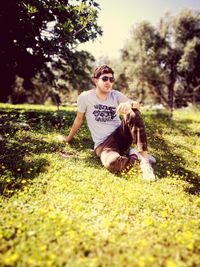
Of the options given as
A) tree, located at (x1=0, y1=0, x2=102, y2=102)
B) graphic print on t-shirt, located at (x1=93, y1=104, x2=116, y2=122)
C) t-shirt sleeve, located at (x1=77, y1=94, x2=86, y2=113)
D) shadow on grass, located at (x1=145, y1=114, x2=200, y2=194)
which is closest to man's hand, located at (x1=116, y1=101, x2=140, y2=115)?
graphic print on t-shirt, located at (x1=93, y1=104, x2=116, y2=122)

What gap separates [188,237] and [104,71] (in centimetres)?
422

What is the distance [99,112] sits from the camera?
6770 millimetres

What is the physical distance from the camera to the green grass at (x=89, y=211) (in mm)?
3365

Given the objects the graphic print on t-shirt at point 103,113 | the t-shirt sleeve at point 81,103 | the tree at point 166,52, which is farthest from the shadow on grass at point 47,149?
the tree at point 166,52

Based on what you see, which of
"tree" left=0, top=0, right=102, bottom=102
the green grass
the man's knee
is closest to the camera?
the green grass

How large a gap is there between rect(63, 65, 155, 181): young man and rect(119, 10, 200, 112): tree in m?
27.6

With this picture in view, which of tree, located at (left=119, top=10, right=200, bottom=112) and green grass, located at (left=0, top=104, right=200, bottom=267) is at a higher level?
tree, located at (left=119, top=10, right=200, bottom=112)

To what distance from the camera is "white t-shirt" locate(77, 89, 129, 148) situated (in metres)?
6.74

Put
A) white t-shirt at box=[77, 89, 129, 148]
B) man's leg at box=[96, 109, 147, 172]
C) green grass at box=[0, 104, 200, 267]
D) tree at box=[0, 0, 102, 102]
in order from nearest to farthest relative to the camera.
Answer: green grass at box=[0, 104, 200, 267]
man's leg at box=[96, 109, 147, 172]
white t-shirt at box=[77, 89, 129, 148]
tree at box=[0, 0, 102, 102]

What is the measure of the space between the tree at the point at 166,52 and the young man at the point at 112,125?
27.6 m

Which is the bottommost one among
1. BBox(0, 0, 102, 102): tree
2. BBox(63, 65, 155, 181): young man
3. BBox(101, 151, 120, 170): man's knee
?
BBox(101, 151, 120, 170): man's knee

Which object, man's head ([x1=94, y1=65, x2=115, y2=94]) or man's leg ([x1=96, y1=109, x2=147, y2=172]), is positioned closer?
man's leg ([x1=96, y1=109, x2=147, y2=172])

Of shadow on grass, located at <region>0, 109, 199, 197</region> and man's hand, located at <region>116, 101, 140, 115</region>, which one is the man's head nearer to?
man's hand, located at <region>116, 101, 140, 115</region>

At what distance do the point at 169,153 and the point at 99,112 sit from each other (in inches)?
123
